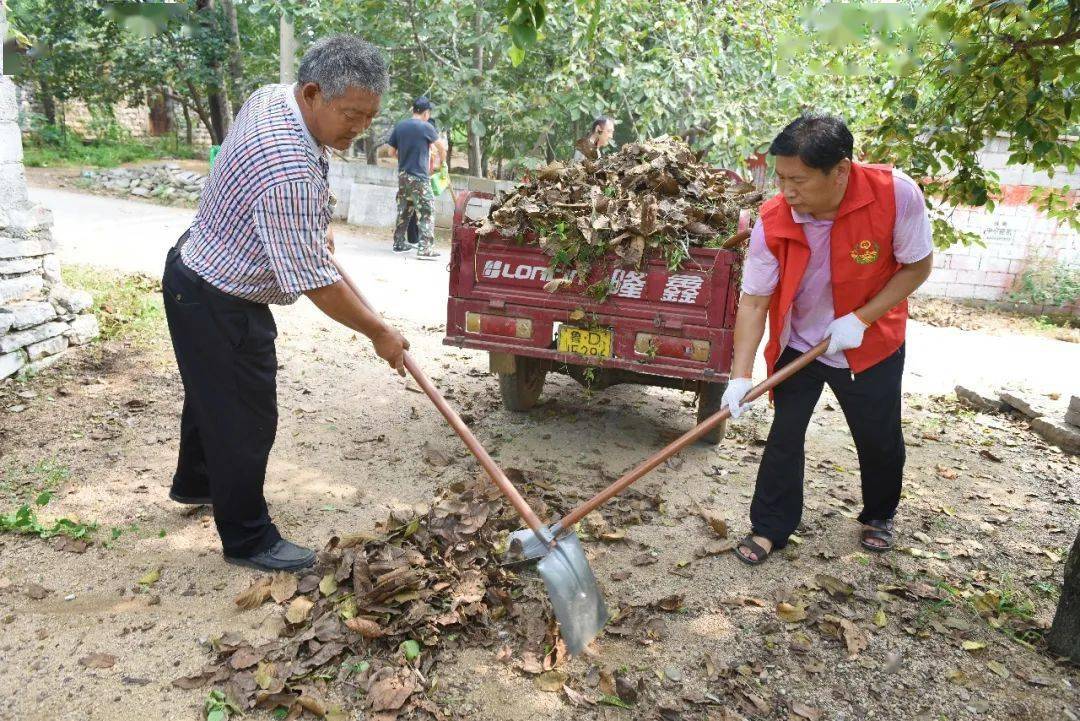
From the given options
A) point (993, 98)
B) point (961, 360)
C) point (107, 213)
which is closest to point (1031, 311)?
point (961, 360)

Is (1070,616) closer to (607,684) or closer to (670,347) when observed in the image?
Answer: (607,684)

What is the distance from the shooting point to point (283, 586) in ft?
10.2

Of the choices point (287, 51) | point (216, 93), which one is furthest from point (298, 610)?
point (216, 93)

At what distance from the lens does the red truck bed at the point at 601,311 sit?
424 cm

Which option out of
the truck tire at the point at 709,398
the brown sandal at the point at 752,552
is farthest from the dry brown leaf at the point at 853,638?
the truck tire at the point at 709,398

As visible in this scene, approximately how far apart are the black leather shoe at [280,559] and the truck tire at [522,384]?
2.06 m

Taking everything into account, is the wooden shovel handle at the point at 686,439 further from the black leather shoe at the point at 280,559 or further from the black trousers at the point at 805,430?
the black leather shoe at the point at 280,559

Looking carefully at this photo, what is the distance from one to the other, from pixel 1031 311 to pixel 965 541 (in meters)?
8.37

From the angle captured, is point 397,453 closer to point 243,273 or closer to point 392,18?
point 243,273

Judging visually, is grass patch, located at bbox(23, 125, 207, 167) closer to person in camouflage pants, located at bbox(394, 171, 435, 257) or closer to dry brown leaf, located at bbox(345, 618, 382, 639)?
person in camouflage pants, located at bbox(394, 171, 435, 257)

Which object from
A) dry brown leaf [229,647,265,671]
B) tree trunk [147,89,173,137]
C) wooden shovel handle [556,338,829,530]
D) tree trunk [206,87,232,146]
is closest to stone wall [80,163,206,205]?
tree trunk [206,87,232,146]

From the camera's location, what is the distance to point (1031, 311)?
1059 cm

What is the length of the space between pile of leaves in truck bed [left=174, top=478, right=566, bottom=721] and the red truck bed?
4.53 feet

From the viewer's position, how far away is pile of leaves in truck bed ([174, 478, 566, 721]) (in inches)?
101
